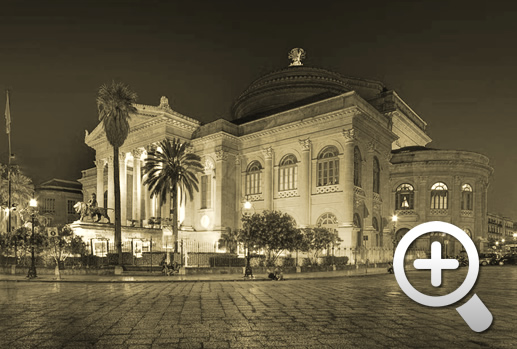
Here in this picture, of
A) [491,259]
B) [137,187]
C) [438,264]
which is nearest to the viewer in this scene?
[438,264]

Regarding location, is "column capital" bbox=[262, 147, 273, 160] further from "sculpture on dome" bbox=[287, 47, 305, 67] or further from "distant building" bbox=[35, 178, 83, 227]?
"distant building" bbox=[35, 178, 83, 227]

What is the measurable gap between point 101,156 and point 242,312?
1753 inches

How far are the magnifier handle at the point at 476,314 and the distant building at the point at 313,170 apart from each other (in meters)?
24.3

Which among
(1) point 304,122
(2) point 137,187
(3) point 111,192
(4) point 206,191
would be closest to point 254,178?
(4) point 206,191

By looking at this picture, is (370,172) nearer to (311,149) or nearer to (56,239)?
(311,149)

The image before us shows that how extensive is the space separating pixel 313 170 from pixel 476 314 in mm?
29716

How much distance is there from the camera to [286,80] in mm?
48562

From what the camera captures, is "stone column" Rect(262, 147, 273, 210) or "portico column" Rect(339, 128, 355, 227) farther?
"stone column" Rect(262, 147, 273, 210)

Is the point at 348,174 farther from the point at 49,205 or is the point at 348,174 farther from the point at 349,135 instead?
the point at 49,205

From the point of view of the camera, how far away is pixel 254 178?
133 ft

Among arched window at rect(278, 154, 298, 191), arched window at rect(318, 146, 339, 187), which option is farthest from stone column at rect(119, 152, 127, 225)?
arched window at rect(318, 146, 339, 187)

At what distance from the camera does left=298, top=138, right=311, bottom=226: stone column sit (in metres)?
35.5

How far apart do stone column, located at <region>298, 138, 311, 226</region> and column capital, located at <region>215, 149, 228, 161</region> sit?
8.29 meters

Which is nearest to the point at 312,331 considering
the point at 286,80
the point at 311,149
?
the point at 311,149
